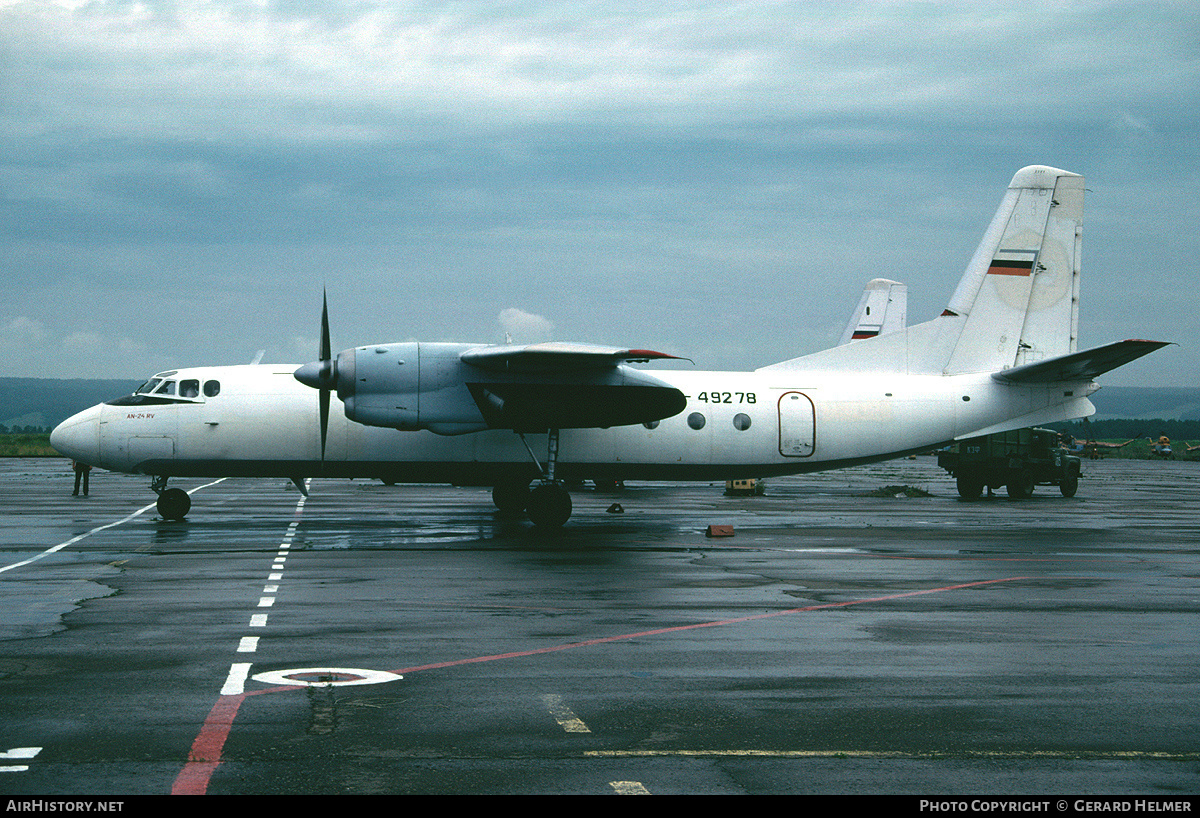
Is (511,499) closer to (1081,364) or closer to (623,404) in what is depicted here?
(623,404)

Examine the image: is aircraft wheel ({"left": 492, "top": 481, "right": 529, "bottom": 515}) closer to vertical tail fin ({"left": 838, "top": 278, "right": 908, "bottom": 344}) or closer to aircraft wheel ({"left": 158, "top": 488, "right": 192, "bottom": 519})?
aircraft wheel ({"left": 158, "top": 488, "right": 192, "bottom": 519})

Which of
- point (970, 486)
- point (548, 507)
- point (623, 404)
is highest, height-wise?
point (623, 404)

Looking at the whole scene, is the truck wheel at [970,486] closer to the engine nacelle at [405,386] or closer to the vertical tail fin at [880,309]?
the vertical tail fin at [880,309]

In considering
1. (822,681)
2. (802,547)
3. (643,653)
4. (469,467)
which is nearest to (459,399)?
(469,467)

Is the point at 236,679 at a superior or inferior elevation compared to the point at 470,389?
inferior

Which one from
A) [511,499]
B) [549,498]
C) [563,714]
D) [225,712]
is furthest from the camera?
[511,499]

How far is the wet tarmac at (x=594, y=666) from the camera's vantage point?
6434 mm

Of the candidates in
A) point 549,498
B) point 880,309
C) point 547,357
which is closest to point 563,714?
point 547,357

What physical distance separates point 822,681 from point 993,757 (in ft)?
7.62

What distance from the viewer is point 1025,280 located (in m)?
28.2

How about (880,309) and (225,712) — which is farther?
(880,309)

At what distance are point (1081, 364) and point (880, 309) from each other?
2372 cm

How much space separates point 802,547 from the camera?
20.6 m

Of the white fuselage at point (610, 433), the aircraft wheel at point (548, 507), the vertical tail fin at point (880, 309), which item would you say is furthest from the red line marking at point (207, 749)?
the vertical tail fin at point (880, 309)
